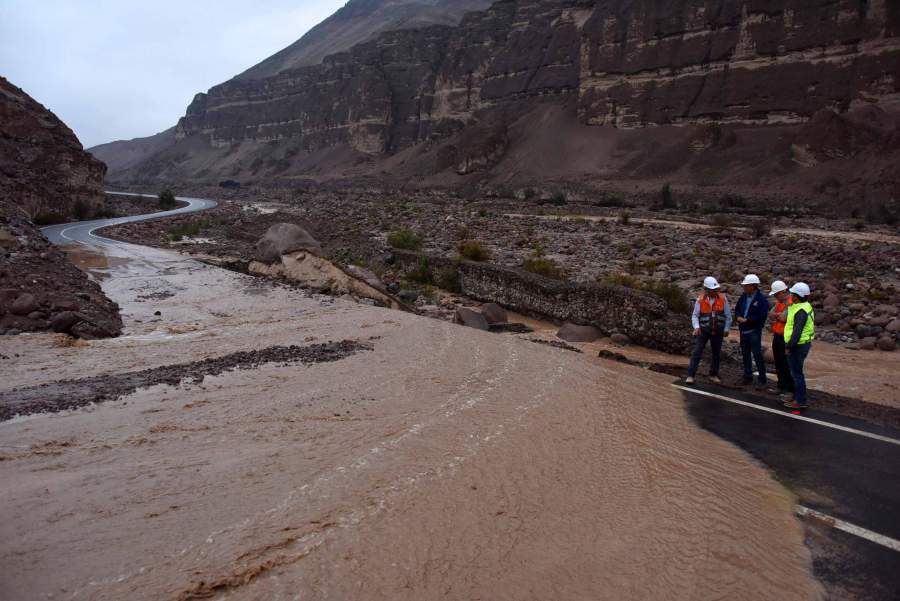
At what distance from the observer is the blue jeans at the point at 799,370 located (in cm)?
766

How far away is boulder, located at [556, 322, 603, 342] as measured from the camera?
1239cm

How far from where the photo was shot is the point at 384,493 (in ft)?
16.4

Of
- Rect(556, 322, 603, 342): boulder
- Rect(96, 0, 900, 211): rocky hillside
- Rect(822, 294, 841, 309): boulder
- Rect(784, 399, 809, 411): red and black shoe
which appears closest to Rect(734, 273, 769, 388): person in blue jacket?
Rect(784, 399, 809, 411): red and black shoe

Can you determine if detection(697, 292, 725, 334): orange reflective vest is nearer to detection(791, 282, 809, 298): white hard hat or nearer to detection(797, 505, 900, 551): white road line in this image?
detection(791, 282, 809, 298): white hard hat

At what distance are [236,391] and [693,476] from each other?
5.82 metres

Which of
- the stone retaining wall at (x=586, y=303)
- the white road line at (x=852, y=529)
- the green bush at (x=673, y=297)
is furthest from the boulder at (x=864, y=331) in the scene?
the white road line at (x=852, y=529)

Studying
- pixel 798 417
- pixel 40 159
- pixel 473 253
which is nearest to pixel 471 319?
pixel 473 253

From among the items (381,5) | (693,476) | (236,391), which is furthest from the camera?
(381,5)

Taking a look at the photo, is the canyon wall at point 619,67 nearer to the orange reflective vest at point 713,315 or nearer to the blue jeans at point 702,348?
the orange reflective vest at point 713,315

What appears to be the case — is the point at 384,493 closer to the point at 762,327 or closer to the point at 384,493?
the point at 384,493

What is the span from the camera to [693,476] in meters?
5.66

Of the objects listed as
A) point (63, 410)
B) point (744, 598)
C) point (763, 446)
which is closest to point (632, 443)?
point (763, 446)

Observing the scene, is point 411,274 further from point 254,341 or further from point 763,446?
point 763,446

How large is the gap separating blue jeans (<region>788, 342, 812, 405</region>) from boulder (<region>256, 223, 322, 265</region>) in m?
14.5
